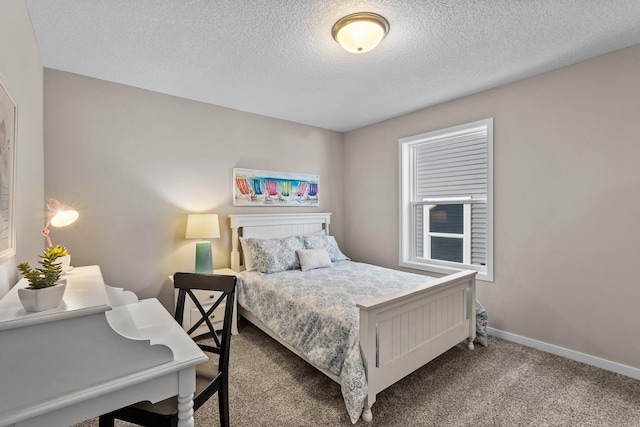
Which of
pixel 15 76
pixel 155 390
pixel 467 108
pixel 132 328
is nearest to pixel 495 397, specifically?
pixel 155 390

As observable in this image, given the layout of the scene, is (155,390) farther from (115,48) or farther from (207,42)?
(115,48)

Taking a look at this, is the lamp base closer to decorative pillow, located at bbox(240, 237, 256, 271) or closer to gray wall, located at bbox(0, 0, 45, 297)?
decorative pillow, located at bbox(240, 237, 256, 271)

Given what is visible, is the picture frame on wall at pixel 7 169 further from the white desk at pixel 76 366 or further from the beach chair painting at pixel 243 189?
the beach chair painting at pixel 243 189

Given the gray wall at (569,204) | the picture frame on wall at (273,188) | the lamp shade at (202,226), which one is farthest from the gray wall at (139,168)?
the gray wall at (569,204)

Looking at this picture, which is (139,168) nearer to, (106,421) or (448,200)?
(106,421)

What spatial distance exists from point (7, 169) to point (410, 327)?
2436 mm

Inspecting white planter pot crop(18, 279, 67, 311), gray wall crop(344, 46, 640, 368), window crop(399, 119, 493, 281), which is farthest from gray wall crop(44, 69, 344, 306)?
gray wall crop(344, 46, 640, 368)

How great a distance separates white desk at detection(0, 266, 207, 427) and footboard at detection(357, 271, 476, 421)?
41.1 inches

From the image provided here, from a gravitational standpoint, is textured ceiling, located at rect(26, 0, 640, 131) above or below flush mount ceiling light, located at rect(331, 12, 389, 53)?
above

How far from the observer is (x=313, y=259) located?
3342 mm

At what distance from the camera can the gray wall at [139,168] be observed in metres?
2.62

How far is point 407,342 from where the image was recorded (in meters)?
2.08

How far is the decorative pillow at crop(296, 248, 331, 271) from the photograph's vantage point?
3301 mm

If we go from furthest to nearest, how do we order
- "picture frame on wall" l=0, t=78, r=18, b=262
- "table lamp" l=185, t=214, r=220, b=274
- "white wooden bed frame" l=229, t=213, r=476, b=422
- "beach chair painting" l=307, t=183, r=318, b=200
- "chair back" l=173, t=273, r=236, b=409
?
"beach chair painting" l=307, t=183, r=318, b=200, "table lamp" l=185, t=214, r=220, b=274, "white wooden bed frame" l=229, t=213, r=476, b=422, "chair back" l=173, t=273, r=236, b=409, "picture frame on wall" l=0, t=78, r=18, b=262
